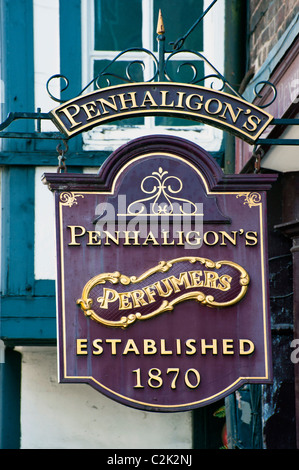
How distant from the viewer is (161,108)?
5.24 metres

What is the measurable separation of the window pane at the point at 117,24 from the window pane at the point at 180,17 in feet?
0.65

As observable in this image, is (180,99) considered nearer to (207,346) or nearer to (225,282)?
(225,282)

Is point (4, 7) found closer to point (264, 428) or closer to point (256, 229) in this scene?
point (256, 229)

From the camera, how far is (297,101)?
19.3ft

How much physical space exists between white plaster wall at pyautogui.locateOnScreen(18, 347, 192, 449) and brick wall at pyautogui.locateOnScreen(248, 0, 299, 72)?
3.29 metres

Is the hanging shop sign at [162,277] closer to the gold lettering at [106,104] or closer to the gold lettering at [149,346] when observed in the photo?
the gold lettering at [149,346]

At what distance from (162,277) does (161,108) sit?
102 centimetres

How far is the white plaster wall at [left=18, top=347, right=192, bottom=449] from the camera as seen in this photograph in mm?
→ 8156

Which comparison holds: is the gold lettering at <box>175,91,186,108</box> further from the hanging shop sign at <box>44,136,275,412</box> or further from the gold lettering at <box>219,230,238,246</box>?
the gold lettering at <box>219,230,238,246</box>

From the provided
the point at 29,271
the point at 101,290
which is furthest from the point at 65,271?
the point at 29,271

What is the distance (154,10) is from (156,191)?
3.36 meters

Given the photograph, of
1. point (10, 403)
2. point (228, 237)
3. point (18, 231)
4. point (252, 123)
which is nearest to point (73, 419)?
point (10, 403)

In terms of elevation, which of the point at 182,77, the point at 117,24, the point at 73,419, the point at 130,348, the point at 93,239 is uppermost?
the point at 117,24

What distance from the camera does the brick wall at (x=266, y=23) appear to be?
6.56m
